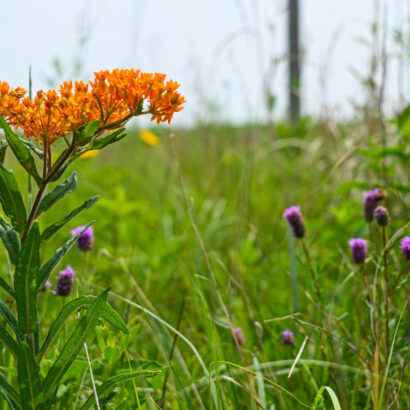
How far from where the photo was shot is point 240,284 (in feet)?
4.16

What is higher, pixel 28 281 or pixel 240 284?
pixel 28 281

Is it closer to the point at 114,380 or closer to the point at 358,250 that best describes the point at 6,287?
the point at 114,380

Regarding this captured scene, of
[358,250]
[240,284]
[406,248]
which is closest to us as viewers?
[406,248]

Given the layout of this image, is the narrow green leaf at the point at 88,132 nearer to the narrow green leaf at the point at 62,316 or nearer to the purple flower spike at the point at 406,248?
the narrow green leaf at the point at 62,316

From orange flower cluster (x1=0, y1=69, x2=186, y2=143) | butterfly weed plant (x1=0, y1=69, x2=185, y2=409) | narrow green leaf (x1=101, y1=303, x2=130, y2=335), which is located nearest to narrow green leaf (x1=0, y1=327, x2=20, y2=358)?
butterfly weed plant (x1=0, y1=69, x2=185, y2=409)

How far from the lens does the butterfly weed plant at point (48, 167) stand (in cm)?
66

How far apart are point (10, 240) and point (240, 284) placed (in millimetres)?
686

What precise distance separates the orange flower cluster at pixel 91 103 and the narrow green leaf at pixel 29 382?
0.28 m

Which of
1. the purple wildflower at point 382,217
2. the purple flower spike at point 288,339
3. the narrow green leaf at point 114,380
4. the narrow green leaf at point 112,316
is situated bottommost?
the purple flower spike at point 288,339

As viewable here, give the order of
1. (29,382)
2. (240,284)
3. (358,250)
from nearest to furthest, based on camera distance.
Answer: (29,382) < (358,250) < (240,284)

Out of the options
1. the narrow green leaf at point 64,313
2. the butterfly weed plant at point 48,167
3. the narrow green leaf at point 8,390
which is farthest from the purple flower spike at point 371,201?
the narrow green leaf at point 8,390

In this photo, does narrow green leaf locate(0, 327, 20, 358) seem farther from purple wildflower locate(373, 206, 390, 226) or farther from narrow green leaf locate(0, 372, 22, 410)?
purple wildflower locate(373, 206, 390, 226)

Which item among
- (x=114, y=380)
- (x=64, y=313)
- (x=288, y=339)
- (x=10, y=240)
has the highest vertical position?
(x=10, y=240)

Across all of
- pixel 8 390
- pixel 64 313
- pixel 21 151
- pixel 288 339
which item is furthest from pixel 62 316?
pixel 288 339
